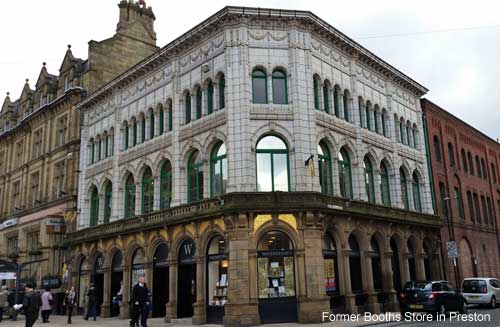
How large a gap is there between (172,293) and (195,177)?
5.69m

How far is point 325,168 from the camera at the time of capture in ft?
78.0

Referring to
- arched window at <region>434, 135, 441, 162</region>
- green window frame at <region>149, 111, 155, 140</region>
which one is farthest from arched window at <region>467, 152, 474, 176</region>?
green window frame at <region>149, 111, 155, 140</region>

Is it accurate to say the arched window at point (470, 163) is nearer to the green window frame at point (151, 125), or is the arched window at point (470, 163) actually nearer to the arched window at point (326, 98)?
the arched window at point (326, 98)

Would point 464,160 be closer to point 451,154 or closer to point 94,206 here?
point 451,154

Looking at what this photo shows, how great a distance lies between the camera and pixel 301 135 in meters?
22.2

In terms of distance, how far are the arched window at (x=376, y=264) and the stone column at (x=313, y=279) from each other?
5.22 metres

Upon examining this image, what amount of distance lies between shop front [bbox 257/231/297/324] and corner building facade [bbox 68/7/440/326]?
0.06m

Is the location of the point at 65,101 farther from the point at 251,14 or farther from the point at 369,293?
the point at 369,293

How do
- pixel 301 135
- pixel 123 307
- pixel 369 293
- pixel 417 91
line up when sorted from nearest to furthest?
pixel 301 135 < pixel 369 293 < pixel 123 307 < pixel 417 91

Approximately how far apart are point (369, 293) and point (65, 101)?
85.0ft

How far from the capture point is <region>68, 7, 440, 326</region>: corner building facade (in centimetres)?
2086

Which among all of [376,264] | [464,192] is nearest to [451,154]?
[464,192]

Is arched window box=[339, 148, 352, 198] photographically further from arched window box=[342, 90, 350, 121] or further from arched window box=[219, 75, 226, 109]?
arched window box=[219, 75, 226, 109]

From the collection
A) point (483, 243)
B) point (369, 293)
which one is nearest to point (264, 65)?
point (369, 293)
